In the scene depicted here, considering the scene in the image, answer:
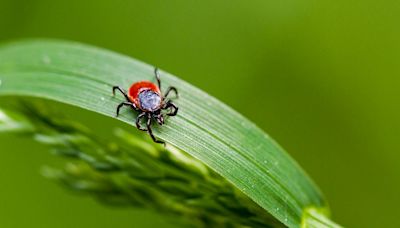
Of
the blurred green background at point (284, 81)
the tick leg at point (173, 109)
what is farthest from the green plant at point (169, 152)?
the blurred green background at point (284, 81)

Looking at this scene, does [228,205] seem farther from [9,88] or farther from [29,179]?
[29,179]

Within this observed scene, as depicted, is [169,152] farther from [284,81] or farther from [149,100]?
[284,81]

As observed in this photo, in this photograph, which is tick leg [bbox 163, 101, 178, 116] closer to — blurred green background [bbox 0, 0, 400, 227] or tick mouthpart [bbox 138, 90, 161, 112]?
tick mouthpart [bbox 138, 90, 161, 112]

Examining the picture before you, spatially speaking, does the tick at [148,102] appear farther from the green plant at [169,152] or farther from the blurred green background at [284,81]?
the blurred green background at [284,81]

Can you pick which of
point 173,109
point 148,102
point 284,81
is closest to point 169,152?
point 173,109

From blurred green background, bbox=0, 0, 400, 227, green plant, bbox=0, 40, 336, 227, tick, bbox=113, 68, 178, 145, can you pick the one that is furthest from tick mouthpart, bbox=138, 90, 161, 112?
blurred green background, bbox=0, 0, 400, 227
